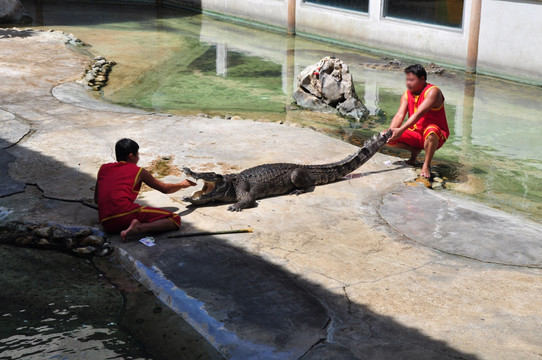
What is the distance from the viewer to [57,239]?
4715mm

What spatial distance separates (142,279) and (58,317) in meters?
0.59

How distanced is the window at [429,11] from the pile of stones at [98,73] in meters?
6.03

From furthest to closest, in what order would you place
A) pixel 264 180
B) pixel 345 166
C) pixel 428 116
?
pixel 428 116 < pixel 345 166 < pixel 264 180

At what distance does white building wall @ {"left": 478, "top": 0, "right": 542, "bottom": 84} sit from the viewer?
1064 cm

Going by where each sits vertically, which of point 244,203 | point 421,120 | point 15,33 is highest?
point 15,33

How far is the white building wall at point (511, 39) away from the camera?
10.6m

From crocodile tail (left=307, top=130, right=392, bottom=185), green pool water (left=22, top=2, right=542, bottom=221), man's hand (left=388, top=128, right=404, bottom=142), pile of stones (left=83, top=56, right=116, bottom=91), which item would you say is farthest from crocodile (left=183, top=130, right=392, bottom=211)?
pile of stones (left=83, top=56, right=116, bottom=91)

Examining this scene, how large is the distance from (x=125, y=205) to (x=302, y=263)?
1.41 meters

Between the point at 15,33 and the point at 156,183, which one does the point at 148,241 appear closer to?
the point at 156,183

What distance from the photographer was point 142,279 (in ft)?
13.8

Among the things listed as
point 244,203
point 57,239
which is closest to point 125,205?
point 57,239

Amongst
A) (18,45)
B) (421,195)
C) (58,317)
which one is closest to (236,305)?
(58,317)

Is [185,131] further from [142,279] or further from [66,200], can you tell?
[142,279]

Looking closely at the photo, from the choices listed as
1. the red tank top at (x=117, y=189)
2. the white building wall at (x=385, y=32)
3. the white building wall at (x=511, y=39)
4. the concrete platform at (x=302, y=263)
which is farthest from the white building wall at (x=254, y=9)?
the red tank top at (x=117, y=189)
